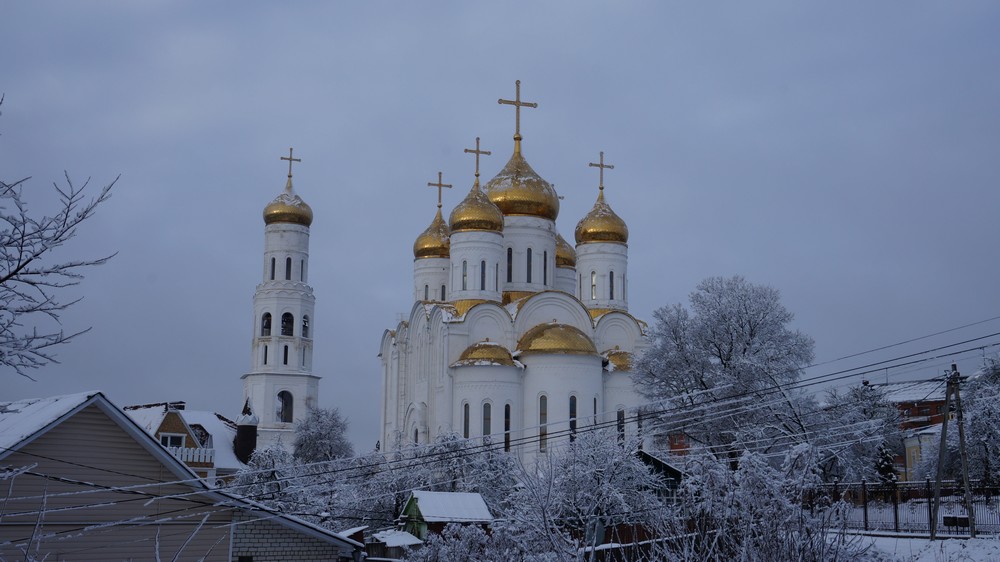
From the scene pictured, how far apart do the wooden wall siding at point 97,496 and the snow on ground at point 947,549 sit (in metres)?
10.8

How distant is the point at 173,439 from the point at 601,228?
2116 centimetres

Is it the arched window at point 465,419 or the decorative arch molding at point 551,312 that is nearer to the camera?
the arched window at point 465,419

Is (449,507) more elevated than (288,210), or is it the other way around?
(288,210)

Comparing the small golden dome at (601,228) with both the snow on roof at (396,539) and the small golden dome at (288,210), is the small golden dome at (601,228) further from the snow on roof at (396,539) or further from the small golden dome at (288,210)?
the snow on roof at (396,539)

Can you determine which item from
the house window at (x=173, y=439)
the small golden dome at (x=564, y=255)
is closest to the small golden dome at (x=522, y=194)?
the small golden dome at (x=564, y=255)

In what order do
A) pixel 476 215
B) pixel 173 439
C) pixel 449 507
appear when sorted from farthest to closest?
1. pixel 476 215
2. pixel 173 439
3. pixel 449 507

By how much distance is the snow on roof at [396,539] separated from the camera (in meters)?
21.8

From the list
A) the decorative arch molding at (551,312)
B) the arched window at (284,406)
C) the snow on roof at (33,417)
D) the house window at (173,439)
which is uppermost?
the decorative arch molding at (551,312)

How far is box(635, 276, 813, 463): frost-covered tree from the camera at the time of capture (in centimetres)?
2953

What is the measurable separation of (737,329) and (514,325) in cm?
1454

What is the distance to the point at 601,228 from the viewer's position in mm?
50812

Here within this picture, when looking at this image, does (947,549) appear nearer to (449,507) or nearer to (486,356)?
(449,507)

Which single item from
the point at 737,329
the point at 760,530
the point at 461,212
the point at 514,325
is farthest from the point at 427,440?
the point at 760,530

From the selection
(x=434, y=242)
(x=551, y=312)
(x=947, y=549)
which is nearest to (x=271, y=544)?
(x=947, y=549)
